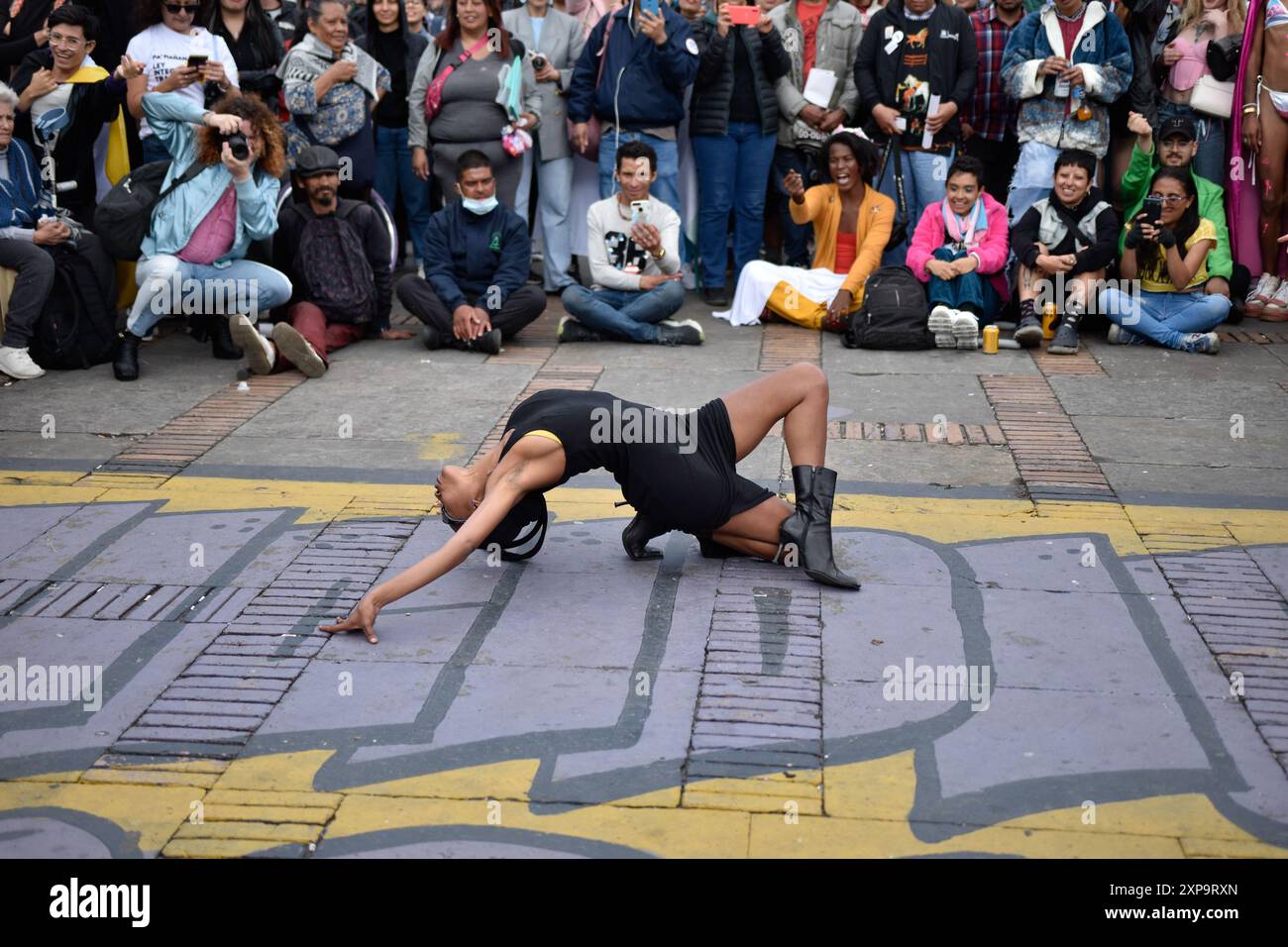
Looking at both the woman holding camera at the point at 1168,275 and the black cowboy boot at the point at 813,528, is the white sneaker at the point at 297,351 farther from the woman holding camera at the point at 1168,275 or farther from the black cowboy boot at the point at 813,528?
the woman holding camera at the point at 1168,275

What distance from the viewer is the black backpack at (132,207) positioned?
325 inches

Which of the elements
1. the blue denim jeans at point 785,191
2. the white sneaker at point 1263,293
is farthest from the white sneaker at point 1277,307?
the blue denim jeans at point 785,191

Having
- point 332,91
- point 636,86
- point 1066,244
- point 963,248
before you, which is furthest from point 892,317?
point 332,91

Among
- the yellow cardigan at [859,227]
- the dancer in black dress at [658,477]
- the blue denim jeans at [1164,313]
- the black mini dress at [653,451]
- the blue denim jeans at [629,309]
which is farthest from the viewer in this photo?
the yellow cardigan at [859,227]

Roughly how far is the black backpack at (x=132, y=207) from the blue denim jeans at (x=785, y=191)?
390cm

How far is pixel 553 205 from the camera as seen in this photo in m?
10.0

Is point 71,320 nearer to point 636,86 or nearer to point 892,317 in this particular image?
point 636,86

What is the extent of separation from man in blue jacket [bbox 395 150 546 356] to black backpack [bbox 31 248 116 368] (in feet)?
5.81

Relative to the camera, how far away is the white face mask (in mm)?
8773

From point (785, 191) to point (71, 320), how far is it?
470cm

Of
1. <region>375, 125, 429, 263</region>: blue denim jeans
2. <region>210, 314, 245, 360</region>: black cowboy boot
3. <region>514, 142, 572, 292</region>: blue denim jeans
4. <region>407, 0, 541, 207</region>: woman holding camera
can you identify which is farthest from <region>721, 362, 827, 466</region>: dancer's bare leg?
<region>375, 125, 429, 263</region>: blue denim jeans

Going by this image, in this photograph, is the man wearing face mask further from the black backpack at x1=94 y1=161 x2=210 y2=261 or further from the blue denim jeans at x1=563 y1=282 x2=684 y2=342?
the blue denim jeans at x1=563 y1=282 x2=684 y2=342

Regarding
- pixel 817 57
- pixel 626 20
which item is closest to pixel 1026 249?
pixel 817 57

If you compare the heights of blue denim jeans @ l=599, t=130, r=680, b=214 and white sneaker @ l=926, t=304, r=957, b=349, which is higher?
blue denim jeans @ l=599, t=130, r=680, b=214
